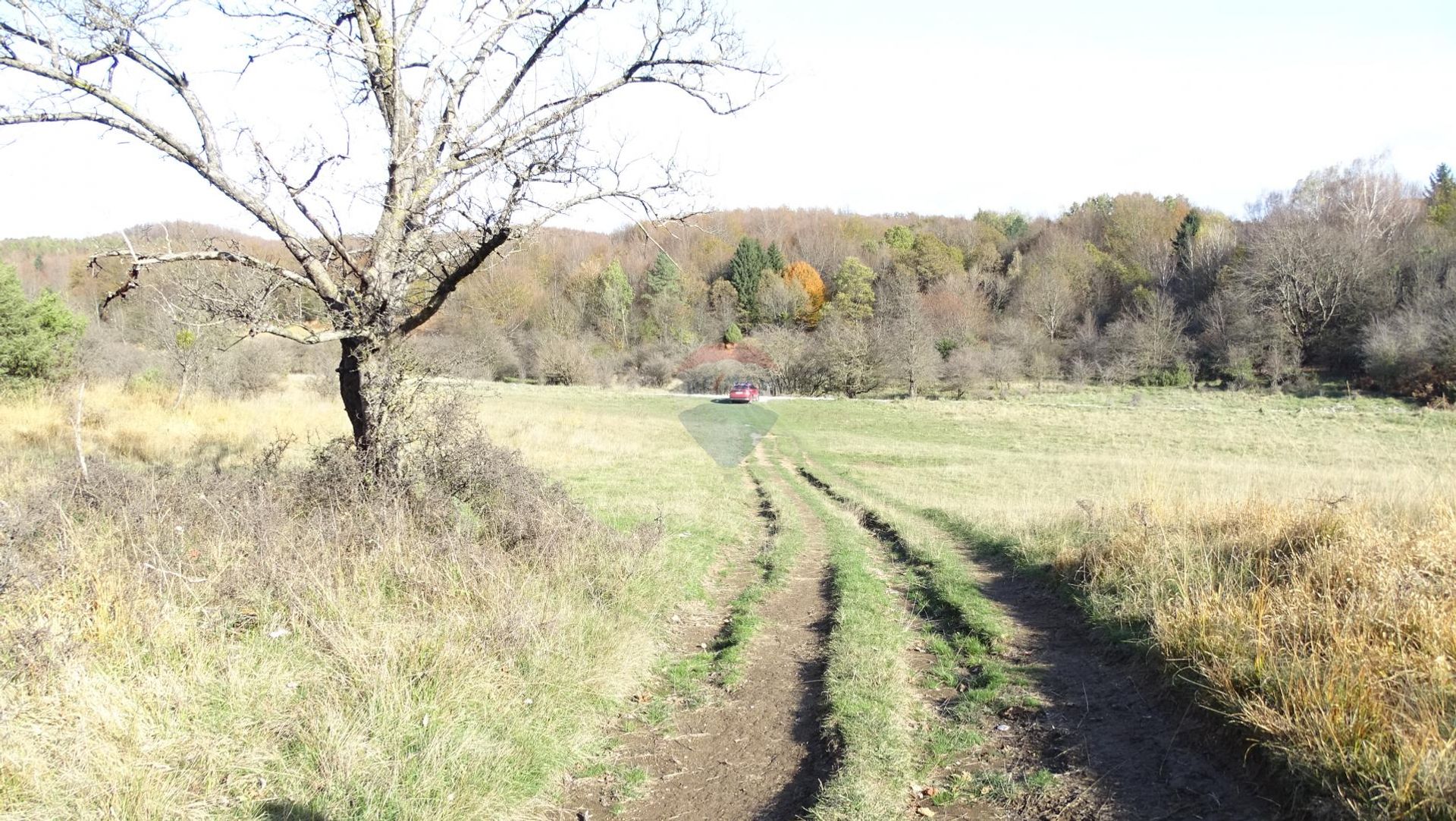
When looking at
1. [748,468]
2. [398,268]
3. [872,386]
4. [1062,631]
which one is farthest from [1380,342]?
[398,268]

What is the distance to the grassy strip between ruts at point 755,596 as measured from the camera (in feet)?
20.2

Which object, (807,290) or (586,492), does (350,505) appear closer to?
(586,492)

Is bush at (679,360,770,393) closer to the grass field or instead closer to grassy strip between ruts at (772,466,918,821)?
the grass field

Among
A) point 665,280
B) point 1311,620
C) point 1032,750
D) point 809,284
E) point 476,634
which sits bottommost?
point 1032,750

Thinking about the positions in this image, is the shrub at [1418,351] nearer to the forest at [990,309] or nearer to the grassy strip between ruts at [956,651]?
the forest at [990,309]

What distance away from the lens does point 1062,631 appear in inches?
259

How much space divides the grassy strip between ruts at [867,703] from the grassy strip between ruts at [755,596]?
721mm

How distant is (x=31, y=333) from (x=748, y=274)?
6706cm

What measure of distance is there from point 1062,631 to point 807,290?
77.5 metres

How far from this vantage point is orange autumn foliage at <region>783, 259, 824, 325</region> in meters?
79.6

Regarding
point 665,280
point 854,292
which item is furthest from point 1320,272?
point 665,280

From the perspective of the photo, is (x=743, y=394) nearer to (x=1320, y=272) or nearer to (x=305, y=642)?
(x=305, y=642)

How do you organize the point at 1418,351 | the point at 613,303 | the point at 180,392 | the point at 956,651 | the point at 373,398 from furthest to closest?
the point at 613,303, the point at 1418,351, the point at 180,392, the point at 373,398, the point at 956,651

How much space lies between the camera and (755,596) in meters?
8.05
